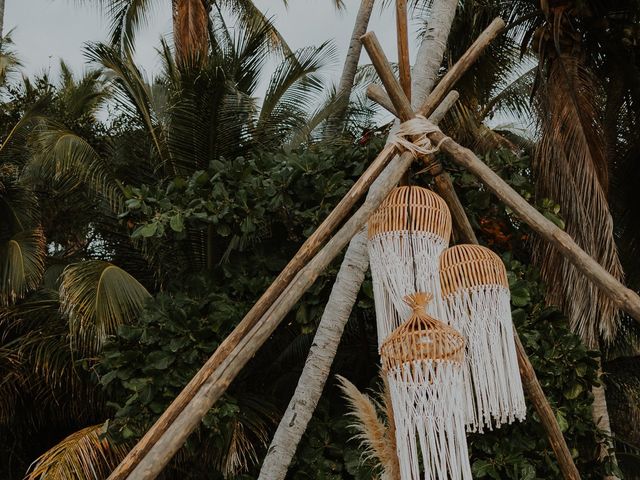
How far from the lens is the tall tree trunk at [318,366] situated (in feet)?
13.1

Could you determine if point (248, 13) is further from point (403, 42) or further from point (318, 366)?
point (318, 366)

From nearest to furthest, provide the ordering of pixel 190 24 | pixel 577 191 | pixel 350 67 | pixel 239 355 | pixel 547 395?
pixel 239 355, pixel 547 395, pixel 577 191, pixel 350 67, pixel 190 24

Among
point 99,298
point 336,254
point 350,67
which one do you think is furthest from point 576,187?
point 99,298

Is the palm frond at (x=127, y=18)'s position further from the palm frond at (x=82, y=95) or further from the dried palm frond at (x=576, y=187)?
the dried palm frond at (x=576, y=187)

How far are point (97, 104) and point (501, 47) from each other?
4.57 metres

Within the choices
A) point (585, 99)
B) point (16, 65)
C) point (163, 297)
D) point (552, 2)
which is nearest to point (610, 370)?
point (585, 99)

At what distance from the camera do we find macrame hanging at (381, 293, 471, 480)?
3197 mm

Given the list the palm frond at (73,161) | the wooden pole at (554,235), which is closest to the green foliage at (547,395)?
the wooden pole at (554,235)

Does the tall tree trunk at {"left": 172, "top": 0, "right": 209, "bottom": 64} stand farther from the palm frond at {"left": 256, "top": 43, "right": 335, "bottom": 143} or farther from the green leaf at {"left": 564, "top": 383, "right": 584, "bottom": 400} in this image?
the green leaf at {"left": 564, "top": 383, "right": 584, "bottom": 400}

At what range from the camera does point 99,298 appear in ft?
17.9

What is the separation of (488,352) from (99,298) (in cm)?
290

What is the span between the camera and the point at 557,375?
15.8 feet

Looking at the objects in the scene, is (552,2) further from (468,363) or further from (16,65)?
(16,65)

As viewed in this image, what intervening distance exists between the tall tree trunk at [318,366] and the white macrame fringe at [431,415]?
88cm
